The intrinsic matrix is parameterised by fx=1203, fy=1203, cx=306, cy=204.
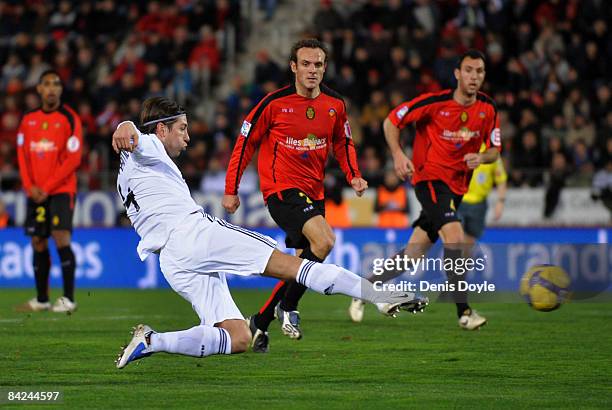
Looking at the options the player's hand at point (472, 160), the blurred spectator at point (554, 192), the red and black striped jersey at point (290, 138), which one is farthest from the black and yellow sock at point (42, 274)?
the blurred spectator at point (554, 192)

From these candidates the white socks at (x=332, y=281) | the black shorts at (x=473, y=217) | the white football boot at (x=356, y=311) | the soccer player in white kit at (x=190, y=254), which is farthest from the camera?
the black shorts at (x=473, y=217)

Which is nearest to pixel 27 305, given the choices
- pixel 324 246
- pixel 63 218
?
pixel 63 218

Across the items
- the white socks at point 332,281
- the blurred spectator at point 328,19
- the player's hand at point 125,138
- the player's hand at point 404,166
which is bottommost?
the white socks at point 332,281

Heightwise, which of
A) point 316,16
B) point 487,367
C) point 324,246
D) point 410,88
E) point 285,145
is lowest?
point 487,367

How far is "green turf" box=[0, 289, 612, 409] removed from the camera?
22.0 feet

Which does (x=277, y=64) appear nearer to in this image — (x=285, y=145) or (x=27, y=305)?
(x=27, y=305)

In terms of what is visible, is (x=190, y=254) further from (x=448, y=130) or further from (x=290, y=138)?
(x=448, y=130)

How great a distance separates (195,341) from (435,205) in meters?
4.38

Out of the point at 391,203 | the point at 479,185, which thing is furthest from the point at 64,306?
the point at 391,203

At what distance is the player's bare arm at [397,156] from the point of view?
10578 mm

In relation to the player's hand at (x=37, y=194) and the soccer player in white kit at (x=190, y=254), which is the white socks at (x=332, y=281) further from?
the player's hand at (x=37, y=194)

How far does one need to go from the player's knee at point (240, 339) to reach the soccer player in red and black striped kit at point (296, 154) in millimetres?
1830

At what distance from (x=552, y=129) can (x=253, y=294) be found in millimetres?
6176

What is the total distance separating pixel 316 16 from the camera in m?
22.6
